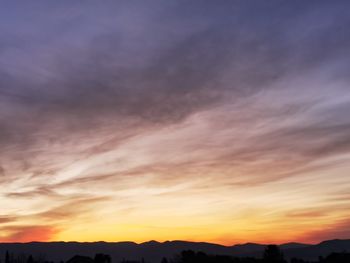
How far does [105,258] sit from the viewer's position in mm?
84750

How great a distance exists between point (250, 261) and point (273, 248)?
14.1 feet

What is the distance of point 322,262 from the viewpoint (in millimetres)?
88125

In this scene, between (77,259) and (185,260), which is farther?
(77,259)

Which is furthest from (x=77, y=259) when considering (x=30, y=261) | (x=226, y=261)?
(x=226, y=261)

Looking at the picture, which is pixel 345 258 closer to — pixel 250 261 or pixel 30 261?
pixel 250 261

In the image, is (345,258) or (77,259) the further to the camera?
Result: (77,259)

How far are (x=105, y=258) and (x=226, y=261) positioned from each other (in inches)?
772

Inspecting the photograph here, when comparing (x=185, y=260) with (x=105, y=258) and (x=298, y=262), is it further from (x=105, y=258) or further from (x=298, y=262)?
(x=298, y=262)

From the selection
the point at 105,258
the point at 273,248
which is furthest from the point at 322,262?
the point at 105,258

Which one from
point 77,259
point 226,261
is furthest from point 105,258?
point 226,261

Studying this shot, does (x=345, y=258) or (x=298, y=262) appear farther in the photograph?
(x=298, y=262)

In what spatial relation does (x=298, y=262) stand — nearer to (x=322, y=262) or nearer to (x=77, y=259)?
(x=322, y=262)

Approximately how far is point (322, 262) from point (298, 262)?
8411 millimetres

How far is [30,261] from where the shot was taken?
85.6 m
